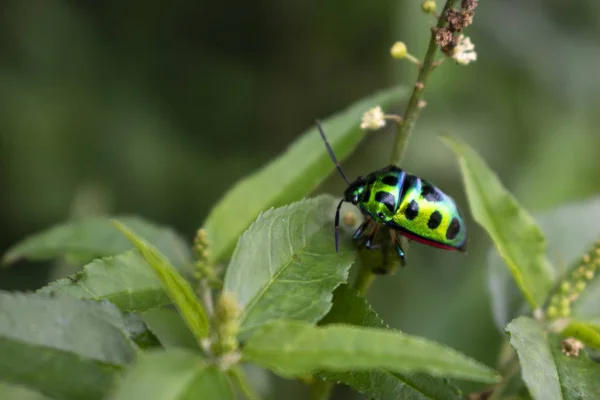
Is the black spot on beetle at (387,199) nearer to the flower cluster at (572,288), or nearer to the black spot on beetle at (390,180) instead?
the black spot on beetle at (390,180)

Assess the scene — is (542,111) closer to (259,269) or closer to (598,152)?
(598,152)

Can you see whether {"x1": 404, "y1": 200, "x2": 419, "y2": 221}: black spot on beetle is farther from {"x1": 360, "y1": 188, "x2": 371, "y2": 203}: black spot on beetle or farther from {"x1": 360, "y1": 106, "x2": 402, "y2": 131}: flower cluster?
{"x1": 360, "y1": 106, "x2": 402, "y2": 131}: flower cluster

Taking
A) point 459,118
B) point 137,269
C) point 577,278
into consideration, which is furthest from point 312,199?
point 459,118

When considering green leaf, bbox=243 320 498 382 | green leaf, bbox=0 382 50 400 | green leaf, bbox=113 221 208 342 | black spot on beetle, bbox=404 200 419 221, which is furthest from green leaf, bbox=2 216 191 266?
green leaf, bbox=243 320 498 382

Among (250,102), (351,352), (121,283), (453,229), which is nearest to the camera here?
(351,352)

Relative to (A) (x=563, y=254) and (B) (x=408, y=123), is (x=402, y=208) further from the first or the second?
(A) (x=563, y=254)

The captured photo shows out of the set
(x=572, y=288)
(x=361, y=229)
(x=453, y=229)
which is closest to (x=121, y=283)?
(x=361, y=229)

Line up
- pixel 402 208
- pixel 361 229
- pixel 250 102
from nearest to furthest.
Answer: pixel 361 229
pixel 402 208
pixel 250 102
